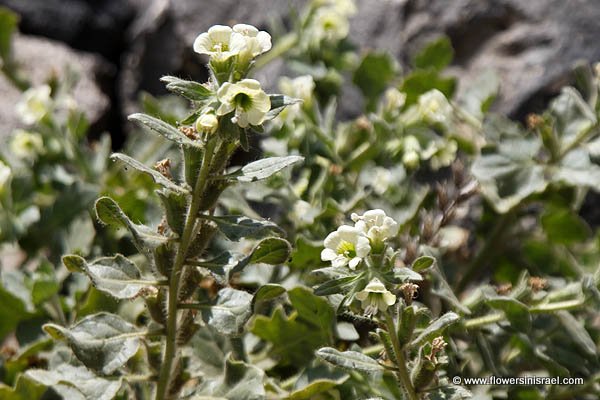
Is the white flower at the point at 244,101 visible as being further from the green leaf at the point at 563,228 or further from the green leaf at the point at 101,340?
the green leaf at the point at 563,228

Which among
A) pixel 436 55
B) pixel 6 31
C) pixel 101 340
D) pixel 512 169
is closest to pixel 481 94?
pixel 436 55

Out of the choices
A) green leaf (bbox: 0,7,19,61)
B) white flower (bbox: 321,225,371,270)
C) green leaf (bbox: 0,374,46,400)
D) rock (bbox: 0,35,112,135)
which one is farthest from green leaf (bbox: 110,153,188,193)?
rock (bbox: 0,35,112,135)

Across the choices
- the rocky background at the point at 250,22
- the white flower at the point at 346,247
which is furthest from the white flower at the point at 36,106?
the white flower at the point at 346,247

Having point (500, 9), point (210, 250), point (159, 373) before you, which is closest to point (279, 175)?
point (210, 250)

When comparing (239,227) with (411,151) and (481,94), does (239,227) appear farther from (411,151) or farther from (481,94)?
(481,94)

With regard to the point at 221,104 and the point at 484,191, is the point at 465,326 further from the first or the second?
the point at 221,104
